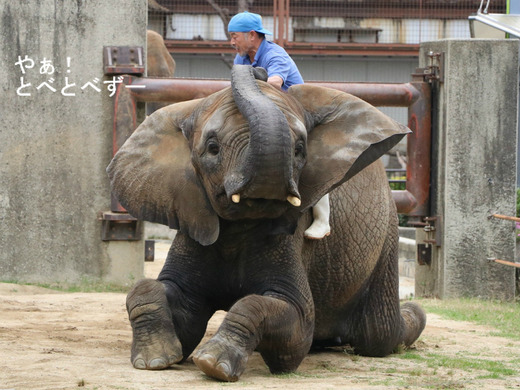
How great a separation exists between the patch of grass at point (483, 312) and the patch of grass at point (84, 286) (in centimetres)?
296

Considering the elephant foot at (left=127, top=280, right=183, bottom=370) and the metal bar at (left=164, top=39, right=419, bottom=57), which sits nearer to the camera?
the elephant foot at (left=127, top=280, right=183, bottom=370)

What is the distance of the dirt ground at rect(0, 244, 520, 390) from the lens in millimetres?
5465

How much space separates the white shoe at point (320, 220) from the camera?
648 centimetres

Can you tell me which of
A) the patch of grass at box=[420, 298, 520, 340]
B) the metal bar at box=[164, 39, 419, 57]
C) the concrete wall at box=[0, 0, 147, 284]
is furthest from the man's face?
the metal bar at box=[164, 39, 419, 57]

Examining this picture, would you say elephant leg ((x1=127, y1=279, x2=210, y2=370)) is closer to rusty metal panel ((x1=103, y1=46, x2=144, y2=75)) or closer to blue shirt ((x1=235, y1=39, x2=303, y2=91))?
blue shirt ((x1=235, y1=39, x2=303, y2=91))

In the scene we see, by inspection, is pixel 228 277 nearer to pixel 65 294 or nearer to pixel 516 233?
pixel 65 294

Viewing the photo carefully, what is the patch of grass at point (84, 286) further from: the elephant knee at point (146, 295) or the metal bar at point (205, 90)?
the elephant knee at point (146, 295)

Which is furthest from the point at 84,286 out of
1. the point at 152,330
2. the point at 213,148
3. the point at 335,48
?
the point at 335,48

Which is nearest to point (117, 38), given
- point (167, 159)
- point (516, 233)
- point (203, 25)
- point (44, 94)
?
point (44, 94)

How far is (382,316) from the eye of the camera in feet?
24.5

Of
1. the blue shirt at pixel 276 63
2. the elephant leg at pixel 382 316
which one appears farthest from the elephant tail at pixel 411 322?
the blue shirt at pixel 276 63

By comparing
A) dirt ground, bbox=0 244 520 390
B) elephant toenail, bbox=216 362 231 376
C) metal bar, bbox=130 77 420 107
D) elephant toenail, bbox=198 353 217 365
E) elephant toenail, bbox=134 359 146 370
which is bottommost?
dirt ground, bbox=0 244 520 390

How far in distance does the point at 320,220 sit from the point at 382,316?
1221mm

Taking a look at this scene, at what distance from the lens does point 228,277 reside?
20.5 feet
